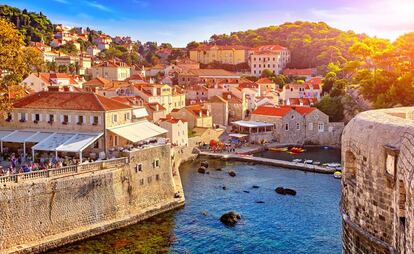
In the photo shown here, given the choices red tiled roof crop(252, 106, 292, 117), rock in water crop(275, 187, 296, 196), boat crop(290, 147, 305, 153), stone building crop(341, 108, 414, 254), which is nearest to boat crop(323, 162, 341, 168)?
boat crop(290, 147, 305, 153)

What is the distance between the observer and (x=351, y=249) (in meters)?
13.2

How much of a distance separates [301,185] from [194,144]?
17.6 m

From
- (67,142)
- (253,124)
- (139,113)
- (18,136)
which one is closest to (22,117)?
(18,136)

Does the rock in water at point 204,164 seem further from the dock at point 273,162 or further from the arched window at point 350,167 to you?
the arched window at point 350,167

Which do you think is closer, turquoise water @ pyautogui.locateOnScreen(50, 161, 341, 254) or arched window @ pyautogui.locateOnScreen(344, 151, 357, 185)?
arched window @ pyautogui.locateOnScreen(344, 151, 357, 185)

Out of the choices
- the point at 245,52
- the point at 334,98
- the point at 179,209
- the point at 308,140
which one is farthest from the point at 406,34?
the point at 245,52

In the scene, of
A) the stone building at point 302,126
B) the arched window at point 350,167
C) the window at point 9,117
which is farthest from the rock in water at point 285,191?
the stone building at point 302,126

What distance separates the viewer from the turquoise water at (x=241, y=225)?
2520cm

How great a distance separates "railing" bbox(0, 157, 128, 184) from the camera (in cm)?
2340

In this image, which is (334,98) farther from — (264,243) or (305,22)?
(305,22)

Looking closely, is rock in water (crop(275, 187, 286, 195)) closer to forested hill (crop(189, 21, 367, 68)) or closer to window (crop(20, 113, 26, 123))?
window (crop(20, 113, 26, 123))

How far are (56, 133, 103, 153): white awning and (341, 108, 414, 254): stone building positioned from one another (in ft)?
63.1

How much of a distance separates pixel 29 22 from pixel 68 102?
9128cm

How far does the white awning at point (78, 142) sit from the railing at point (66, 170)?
208 centimetres
